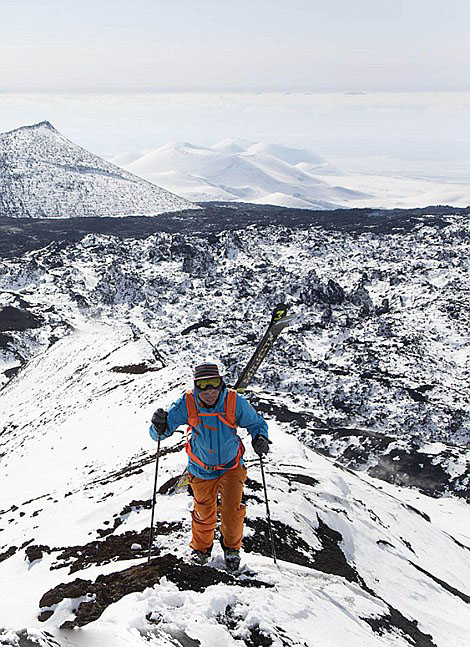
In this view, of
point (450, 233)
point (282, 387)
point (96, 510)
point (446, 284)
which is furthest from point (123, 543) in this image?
point (450, 233)

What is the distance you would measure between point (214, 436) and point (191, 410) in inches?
21.4

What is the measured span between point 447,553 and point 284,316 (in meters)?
12.3

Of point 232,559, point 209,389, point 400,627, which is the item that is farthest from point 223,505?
point 400,627

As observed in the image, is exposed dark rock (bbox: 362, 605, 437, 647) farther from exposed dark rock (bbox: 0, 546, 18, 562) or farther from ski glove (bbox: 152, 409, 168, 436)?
exposed dark rock (bbox: 0, 546, 18, 562)

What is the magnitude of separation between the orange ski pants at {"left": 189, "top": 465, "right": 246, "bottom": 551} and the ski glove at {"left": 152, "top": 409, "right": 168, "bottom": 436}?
3.14ft

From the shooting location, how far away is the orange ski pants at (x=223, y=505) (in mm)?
8391

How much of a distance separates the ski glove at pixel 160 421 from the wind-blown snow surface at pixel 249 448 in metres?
2.23

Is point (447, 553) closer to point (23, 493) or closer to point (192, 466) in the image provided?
point (192, 466)

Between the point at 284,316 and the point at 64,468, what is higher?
the point at 284,316

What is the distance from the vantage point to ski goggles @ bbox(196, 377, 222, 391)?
795 centimetres

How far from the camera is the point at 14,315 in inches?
3246

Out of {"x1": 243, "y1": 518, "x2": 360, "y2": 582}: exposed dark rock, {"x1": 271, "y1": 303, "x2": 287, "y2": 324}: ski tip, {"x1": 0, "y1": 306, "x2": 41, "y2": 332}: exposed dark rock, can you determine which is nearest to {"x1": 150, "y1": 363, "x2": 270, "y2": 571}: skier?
{"x1": 243, "y1": 518, "x2": 360, "y2": 582}: exposed dark rock

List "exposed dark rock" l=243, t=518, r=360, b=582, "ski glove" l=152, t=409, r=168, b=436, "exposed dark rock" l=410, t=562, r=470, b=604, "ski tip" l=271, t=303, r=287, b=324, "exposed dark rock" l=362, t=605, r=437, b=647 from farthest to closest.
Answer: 1. "exposed dark rock" l=410, t=562, r=470, b=604
2. "ski tip" l=271, t=303, r=287, b=324
3. "exposed dark rock" l=243, t=518, r=360, b=582
4. "exposed dark rock" l=362, t=605, r=437, b=647
5. "ski glove" l=152, t=409, r=168, b=436

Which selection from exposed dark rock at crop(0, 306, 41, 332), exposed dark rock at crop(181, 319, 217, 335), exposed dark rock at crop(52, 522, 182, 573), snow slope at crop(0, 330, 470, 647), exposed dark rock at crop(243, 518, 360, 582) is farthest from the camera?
exposed dark rock at crop(181, 319, 217, 335)
